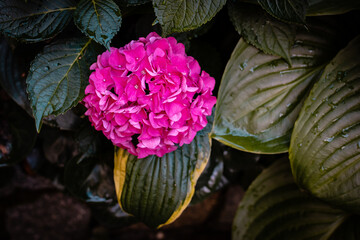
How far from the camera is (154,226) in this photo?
30.0 inches

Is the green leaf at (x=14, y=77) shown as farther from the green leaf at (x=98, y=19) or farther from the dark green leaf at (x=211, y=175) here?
the dark green leaf at (x=211, y=175)

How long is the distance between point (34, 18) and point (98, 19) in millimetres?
142

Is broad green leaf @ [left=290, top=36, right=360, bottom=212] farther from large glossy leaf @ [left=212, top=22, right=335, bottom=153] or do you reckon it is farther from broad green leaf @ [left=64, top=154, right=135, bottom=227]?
broad green leaf @ [left=64, top=154, right=135, bottom=227]

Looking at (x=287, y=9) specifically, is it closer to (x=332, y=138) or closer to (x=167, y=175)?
(x=332, y=138)

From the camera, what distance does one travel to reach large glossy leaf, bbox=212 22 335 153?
0.70m

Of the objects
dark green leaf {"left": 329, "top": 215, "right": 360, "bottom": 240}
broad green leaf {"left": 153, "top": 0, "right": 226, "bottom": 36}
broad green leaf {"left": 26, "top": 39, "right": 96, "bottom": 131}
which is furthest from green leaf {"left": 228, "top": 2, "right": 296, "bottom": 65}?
dark green leaf {"left": 329, "top": 215, "right": 360, "bottom": 240}

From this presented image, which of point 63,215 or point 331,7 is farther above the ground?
point 331,7

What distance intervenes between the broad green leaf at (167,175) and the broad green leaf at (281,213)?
0.27 m

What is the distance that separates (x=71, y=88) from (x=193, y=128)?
0.25 metres

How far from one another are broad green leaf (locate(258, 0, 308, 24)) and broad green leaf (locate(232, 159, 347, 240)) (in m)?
0.45

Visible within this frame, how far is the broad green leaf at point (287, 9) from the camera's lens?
598mm

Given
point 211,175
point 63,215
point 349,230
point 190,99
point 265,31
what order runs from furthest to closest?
point 63,215 → point 211,175 → point 349,230 → point 265,31 → point 190,99

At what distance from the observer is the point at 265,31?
670 mm

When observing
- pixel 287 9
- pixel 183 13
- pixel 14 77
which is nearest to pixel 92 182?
pixel 14 77
